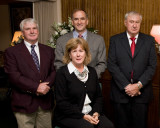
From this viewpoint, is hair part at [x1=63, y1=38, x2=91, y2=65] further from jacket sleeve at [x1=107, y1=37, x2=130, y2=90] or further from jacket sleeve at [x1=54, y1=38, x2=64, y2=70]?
jacket sleeve at [x1=107, y1=37, x2=130, y2=90]

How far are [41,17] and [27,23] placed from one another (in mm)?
2466

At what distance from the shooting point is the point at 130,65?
279 centimetres

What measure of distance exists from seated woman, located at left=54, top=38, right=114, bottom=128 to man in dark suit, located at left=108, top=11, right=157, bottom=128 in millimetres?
426

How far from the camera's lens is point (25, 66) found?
8.56ft

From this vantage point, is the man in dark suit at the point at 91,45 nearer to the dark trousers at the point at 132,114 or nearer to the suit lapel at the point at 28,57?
the suit lapel at the point at 28,57

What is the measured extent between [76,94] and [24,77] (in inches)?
25.2

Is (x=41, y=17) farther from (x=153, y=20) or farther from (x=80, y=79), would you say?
(x=80, y=79)

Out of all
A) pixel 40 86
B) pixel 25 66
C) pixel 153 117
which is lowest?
pixel 153 117

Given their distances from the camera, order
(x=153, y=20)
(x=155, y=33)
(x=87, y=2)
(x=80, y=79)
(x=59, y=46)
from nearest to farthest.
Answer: (x=80, y=79)
(x=59, y=46)
(x=155, y=33)
(x=153, y=20)
(x=87, y=2)

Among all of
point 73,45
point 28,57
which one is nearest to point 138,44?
point 73,45

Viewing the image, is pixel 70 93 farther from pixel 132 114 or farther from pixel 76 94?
pixel 132 114

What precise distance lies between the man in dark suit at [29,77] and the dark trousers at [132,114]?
35.9 inches

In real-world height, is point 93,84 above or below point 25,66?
below

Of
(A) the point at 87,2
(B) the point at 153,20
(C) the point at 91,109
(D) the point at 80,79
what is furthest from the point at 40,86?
(A) the point at 87,2
